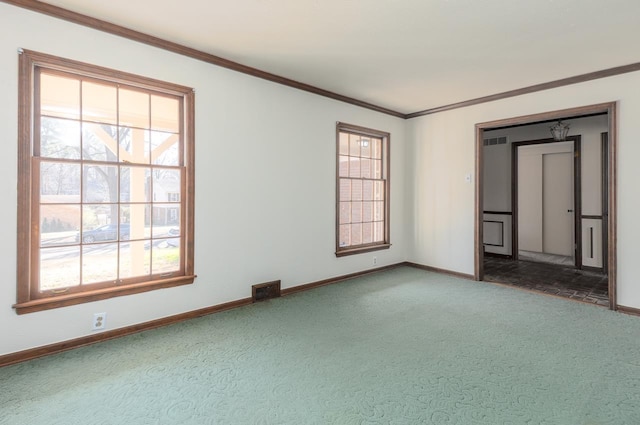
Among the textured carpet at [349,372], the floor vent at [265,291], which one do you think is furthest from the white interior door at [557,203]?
the floor vent at [265,291]

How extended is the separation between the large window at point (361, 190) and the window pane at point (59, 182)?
3041mm

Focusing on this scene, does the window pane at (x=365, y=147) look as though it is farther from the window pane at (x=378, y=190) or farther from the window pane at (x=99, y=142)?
the window pane at (x=99, y=142)

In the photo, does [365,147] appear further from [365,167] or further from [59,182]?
[59,182]

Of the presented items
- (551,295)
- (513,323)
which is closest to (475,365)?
(513,323)

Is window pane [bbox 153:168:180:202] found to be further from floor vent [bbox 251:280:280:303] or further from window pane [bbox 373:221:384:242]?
→ window pane [bbox 373:221:384:242]

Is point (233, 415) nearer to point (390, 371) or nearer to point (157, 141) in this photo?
Result: point (390, 371)

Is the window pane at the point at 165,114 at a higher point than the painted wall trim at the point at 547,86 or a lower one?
lower

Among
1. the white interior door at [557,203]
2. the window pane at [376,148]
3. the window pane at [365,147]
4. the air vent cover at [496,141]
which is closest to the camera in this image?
the window pane at [365,147]

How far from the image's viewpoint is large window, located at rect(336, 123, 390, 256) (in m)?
4.96

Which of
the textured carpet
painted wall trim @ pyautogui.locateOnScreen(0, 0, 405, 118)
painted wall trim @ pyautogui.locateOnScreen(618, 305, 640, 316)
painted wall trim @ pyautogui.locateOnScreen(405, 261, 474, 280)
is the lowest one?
the textured carpet

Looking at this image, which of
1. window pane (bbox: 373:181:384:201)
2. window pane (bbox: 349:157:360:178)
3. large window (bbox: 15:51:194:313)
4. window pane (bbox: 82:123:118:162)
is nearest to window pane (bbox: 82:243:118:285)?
large window (bbox: 15:51:194:313)

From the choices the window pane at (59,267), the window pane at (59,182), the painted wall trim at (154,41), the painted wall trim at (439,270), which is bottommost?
the painted wall trim at (439,270)

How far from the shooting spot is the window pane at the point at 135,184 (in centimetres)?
302

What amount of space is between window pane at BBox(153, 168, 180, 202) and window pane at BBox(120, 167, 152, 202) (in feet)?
0.20
